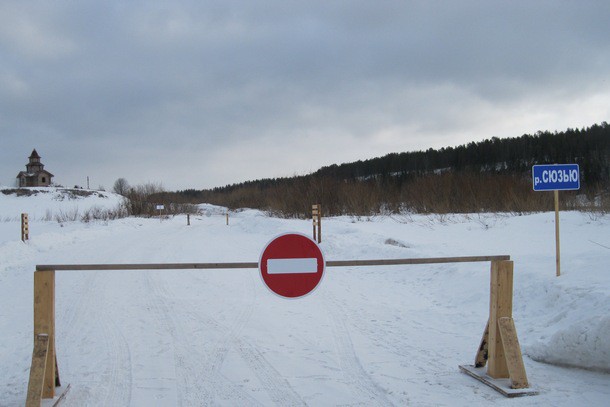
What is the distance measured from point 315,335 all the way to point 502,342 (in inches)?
98.9

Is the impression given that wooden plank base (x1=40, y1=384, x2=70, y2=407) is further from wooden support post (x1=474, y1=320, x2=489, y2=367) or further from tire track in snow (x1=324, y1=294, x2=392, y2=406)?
wooden support post (x1=474, y1=320, x2=489, y2=367)

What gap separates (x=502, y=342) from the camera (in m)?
4.27

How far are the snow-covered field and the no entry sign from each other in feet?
3.34

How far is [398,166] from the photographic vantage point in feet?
318

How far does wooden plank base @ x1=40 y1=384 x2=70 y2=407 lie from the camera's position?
12.3 ft

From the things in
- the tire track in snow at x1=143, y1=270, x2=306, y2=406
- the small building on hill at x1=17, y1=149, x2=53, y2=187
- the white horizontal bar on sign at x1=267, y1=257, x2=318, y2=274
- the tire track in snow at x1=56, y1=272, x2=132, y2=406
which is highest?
the small building on hill at x1=17, y1=149, x2=53, y2=187

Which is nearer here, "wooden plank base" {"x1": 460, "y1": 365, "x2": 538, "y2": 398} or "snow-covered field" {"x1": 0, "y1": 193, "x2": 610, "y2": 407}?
"wooden plank base" {"x1": 460, "y1": 365, "x2": 538, "y2": 398}

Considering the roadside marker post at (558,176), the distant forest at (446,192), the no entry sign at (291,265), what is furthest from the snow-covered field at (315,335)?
the distant forest at (446,192)

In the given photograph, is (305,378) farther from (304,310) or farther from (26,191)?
(26,191)

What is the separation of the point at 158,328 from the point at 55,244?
16.0 meters

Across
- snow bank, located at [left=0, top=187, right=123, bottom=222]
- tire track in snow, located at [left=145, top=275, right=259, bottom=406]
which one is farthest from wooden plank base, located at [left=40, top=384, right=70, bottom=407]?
snow bank, located at [left=0, top=187, right=123, bottom=222]

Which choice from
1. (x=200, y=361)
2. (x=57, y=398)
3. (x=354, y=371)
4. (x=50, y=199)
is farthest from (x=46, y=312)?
(x=50, y=199)

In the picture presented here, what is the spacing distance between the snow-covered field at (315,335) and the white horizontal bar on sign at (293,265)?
117cm

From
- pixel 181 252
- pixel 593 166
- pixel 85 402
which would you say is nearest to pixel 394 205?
pixel 181 252
